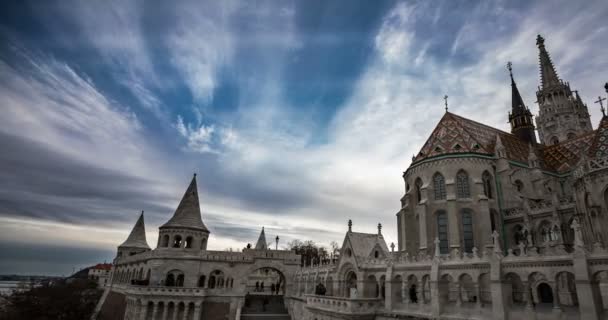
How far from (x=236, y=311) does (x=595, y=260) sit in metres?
31.4

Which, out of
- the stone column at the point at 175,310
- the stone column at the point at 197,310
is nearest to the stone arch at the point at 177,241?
the stone column at the point at 175,310

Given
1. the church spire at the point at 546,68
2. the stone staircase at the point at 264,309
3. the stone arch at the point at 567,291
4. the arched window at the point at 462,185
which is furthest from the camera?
the church spire at the point at 546,68

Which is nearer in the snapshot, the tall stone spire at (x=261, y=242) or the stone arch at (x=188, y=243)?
the stone arch at (x=188, y=243)

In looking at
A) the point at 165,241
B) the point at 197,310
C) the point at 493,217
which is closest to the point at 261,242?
the point at 165,241

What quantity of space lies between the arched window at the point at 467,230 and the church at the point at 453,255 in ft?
0.26

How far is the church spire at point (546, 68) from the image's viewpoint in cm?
5484

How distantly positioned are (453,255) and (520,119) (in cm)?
2967

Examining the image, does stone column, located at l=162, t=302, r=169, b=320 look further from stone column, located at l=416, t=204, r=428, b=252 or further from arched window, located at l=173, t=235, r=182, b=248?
stone column, located at l=416, t=204, r=428, b=252

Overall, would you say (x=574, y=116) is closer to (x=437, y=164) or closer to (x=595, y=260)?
(x=437, y=164)

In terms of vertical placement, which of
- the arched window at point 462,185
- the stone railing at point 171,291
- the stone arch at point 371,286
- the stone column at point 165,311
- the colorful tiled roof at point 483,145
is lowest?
the stone column at point 165,311

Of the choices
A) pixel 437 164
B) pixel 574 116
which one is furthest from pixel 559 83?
pixel 437 164

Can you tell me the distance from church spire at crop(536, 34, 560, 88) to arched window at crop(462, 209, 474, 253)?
41227 millimetres

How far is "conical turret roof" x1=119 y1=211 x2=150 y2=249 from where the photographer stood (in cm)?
5875

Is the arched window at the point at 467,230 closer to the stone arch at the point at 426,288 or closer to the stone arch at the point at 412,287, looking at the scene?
the stone arch at the point at 412,287
